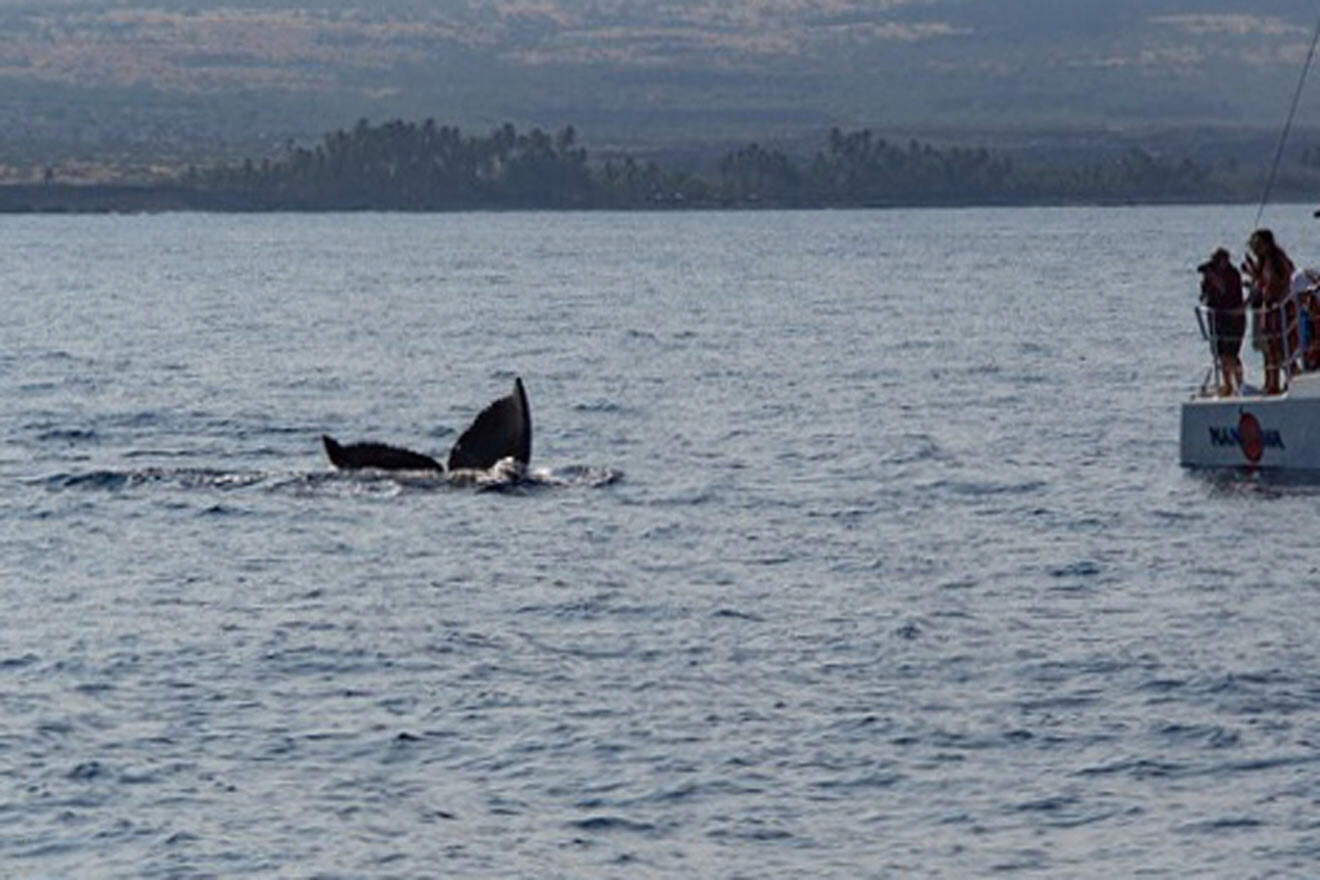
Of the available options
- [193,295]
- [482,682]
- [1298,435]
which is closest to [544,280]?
[193,295]

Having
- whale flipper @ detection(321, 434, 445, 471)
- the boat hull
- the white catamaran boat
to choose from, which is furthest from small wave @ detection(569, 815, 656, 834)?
whale flipper @ detection(321, 434, 445, 471)

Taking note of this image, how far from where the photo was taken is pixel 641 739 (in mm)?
22984

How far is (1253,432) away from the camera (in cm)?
3872

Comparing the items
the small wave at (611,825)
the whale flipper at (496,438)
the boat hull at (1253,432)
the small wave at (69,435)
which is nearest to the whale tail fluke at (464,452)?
the whale flipper at (496,438)

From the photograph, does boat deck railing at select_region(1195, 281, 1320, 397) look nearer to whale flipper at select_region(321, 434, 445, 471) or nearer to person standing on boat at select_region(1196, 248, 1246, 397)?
person standing on boat at select_region(1196, 248, 1246, 397)

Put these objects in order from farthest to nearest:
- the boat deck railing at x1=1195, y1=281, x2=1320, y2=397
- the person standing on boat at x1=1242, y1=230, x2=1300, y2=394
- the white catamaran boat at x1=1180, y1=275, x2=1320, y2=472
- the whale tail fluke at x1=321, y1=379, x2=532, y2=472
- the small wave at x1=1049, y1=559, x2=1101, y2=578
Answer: the whale tail fluke at x1=321, y1=379, x2=532, y2=472
the person standing on boat at x1=1242, y1=230, x2=1300, y2=394
the boat deck railing at x1=1195, y1=281, x2=1320, y2=397
the white catamaran boat at x1=1180, y1=275, x2=1320, y2=472
the small wave at x1=1049, y1=559, x2=1101, y2=578

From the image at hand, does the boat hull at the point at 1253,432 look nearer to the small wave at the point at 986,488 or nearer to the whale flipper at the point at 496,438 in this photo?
the small wave at the point at 986,488

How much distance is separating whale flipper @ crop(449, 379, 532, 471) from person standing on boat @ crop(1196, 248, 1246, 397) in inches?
360

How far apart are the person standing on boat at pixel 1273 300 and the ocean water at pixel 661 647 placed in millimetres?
1553

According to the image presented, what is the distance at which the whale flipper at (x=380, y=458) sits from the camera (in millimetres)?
40812

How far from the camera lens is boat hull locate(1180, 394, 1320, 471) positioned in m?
37.8

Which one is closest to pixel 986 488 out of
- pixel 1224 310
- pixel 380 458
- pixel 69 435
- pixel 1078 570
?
pixel 1224 310

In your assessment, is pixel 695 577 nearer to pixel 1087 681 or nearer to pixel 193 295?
pixel 1087 681

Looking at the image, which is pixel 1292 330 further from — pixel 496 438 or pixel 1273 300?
pixel 496 438
